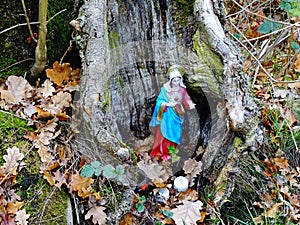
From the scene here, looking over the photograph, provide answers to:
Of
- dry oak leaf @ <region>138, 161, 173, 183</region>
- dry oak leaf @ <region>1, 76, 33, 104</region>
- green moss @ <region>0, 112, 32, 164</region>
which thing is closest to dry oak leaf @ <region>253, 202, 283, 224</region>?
dry oak leaf @ <region>138, 161, 173, 183</region>

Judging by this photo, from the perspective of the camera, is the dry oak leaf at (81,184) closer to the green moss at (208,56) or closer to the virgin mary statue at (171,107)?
the virgin mary statue at (171,107)

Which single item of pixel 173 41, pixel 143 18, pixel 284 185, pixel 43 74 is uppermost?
pixel 143 18

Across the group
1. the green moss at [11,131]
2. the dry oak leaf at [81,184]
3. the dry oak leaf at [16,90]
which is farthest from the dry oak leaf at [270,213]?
→ the dry oak leaf at [16,90]

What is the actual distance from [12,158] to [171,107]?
3.76 ft

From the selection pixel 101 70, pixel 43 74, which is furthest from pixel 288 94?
pixel 43 74

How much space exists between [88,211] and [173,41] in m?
1.37

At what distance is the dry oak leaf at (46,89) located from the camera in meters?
2.78

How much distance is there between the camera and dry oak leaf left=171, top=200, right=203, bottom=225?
99.9 inches

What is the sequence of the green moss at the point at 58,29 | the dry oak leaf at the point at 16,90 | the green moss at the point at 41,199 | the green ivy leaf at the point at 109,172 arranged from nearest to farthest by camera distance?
the green moss at the point at 41,199
the green ivy leaf at the point at 109,172
the dry oak leaf at the point at 16,90
the green moss at the point at 58,29

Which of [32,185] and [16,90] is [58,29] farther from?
[32,185]

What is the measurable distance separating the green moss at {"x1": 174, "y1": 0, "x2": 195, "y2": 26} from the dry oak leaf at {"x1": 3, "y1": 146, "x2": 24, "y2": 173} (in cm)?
147

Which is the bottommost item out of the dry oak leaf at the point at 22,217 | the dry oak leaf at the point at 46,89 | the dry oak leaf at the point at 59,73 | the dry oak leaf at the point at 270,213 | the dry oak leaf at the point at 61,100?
the dry oak leaf at the point at 270,213

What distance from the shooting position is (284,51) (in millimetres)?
4523

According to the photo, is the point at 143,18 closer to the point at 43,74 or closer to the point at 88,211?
the point at 43,74
